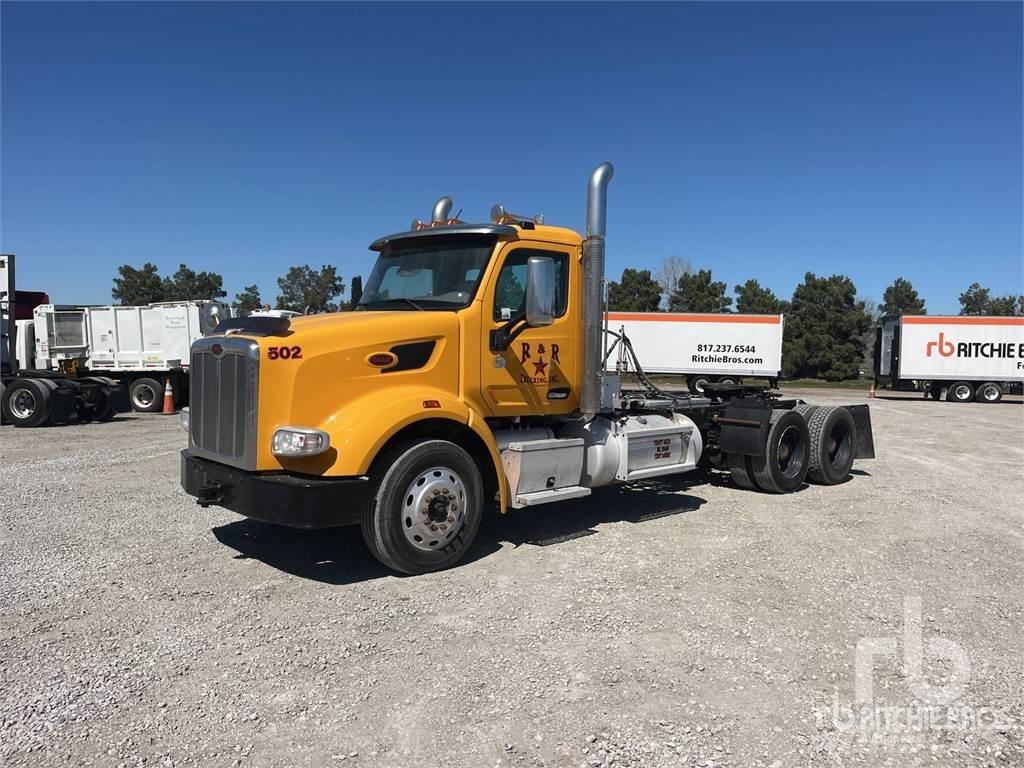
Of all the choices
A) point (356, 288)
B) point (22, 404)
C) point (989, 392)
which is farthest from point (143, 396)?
point (989, 392)

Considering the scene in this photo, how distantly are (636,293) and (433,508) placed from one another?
4345cm

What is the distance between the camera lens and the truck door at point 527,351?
19.6 ft

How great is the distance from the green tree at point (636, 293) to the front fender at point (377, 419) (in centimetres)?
4224

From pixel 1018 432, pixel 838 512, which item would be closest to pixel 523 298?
pixel 838 512

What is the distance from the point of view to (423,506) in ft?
17.4

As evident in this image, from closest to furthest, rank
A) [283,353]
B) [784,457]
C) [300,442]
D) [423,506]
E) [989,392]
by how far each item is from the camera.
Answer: [300,442] < [283,353] < [423,506] < [784,457] < [989,392]

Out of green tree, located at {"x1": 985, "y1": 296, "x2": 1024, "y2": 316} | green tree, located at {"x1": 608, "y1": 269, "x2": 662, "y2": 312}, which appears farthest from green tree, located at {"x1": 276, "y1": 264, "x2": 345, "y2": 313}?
green tree, located at {"x1": 985, "y1": 296, "x2": 1024, "y2": 316}

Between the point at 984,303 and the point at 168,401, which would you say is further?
the point at 984,303

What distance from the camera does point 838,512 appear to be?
771 centimetres

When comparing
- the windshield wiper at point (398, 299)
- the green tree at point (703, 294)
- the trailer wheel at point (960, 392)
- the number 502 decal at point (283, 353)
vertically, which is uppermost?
the green tree at point (703, 294)

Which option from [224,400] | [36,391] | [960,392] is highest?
[224,400]

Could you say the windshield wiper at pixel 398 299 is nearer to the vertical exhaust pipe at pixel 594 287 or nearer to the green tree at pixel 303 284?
the vertical exhaust pipe at pixel 594 287

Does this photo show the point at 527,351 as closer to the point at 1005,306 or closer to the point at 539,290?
the point at 539,290

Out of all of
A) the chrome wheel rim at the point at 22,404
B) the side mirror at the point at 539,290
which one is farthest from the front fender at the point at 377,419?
the chrome wheel rim at the point at 22,404
